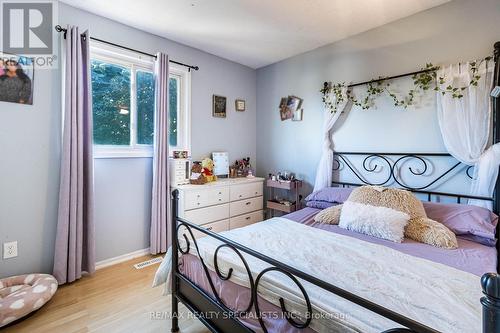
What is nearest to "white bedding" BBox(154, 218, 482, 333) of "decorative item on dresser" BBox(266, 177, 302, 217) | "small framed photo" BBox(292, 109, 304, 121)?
"decorative item on dresser" BBox(266, 177, 302, 217)

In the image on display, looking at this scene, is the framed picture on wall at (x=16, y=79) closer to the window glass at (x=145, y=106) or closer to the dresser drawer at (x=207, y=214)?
the window glass at (x=145, y=106)

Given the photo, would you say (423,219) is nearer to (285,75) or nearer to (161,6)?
(285,75)

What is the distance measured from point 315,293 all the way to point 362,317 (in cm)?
20

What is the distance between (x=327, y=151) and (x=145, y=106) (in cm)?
221

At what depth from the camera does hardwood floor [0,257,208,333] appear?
5.61 ft

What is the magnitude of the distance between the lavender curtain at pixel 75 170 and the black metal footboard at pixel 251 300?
121cm

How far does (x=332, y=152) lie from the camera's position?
9.70 ft

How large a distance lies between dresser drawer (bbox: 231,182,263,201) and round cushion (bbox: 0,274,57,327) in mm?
1940

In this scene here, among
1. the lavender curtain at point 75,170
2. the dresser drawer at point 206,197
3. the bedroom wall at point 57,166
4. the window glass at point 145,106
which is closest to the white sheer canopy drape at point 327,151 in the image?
the dresser drawer at point 206,197

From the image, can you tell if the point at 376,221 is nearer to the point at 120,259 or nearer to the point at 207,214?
the point at 207,214

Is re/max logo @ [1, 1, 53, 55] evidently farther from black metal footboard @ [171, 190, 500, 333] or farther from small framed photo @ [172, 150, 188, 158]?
black metal footboard @ [171, 190, 500, 333]

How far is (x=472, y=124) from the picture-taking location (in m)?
2.02

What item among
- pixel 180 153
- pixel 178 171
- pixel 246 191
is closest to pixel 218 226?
pixel 246 191

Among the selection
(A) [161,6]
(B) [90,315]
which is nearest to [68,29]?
(A) [161,6]
